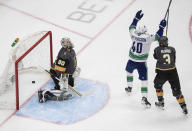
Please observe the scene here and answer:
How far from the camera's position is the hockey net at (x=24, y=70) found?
667 centimetres

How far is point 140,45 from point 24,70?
1.94 metres

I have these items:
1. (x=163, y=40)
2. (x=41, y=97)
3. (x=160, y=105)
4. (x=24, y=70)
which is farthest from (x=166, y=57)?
(x=24, y=70)

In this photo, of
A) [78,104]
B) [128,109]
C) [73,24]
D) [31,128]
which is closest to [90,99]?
[78,104]

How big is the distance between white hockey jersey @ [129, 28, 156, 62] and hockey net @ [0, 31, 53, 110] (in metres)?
1.53

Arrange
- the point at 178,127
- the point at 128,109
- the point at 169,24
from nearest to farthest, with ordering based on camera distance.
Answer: the point at 178,127, the point at 128,109, the point at 169,24

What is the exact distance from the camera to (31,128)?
252 inches

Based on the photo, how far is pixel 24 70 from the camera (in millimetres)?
6969

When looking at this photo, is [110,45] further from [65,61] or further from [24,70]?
[24,70]

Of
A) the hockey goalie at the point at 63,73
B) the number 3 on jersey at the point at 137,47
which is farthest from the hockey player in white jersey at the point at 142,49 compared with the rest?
the hockey goalie at the point at 63,73

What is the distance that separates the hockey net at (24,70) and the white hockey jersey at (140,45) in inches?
60.4

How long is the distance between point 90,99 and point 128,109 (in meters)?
0.65

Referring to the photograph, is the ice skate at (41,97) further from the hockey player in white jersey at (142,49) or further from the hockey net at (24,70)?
the hockey player in white jersey at (142,49)

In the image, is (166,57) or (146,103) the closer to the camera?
(166,57)

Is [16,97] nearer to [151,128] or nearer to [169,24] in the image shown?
[151,128]
